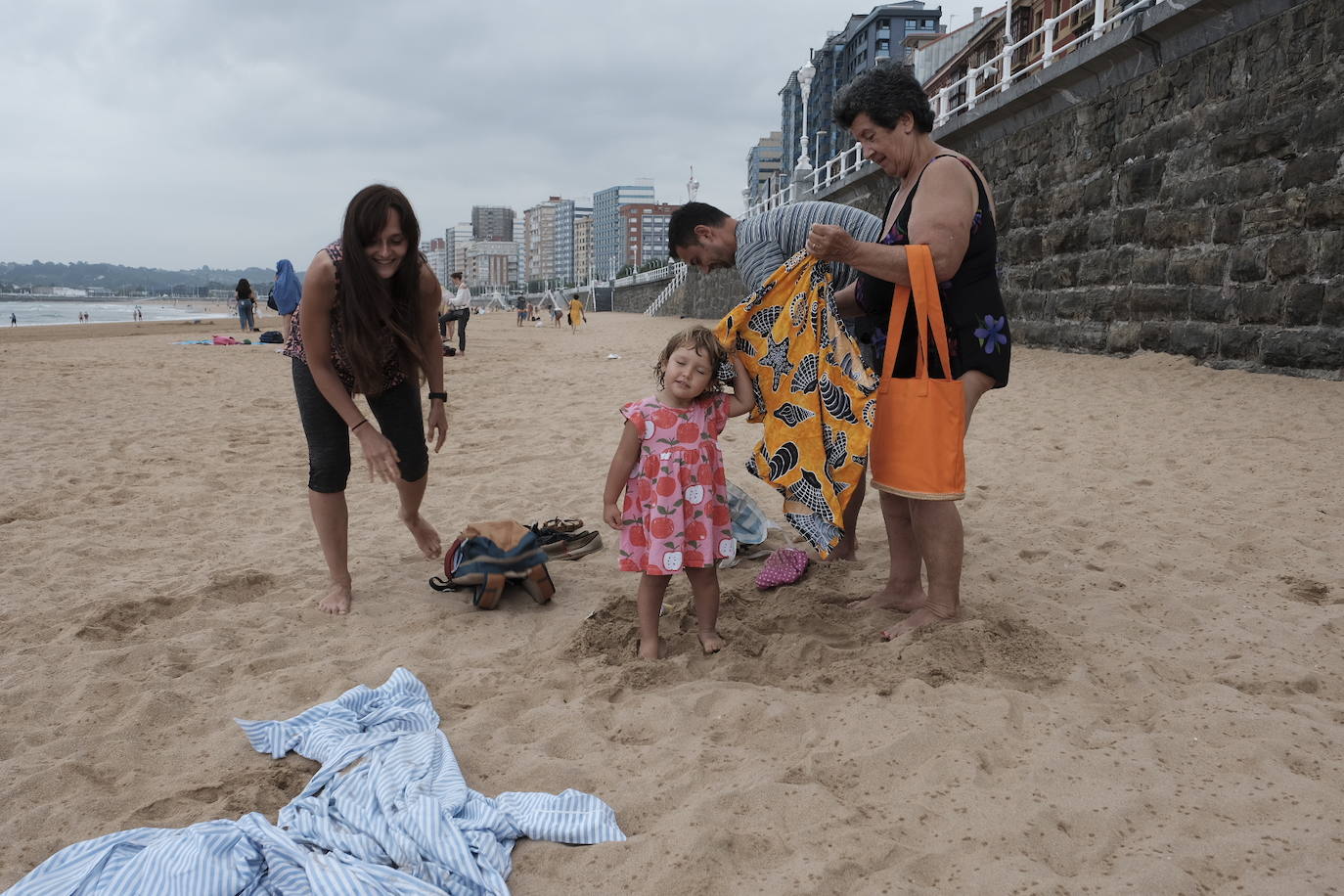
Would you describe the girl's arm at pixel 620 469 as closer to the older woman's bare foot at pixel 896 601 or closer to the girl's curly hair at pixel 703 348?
the girl's curly hair at pixel 703 348

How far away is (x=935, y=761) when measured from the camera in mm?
2107

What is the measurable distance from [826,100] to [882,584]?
89.0 m

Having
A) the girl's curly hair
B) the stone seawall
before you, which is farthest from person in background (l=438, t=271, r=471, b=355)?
the girl's curly hair

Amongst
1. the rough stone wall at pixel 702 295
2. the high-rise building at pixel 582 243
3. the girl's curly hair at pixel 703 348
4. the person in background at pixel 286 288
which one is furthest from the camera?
the high-rise building at pixel 582 243

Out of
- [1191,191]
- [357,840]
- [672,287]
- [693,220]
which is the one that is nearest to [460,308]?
[1191,191]

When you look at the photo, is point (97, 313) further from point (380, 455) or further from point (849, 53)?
point (380, 455)

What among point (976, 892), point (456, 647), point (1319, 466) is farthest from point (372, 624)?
point (1319, 466)

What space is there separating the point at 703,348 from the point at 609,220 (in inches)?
6850

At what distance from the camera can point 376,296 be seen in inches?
129

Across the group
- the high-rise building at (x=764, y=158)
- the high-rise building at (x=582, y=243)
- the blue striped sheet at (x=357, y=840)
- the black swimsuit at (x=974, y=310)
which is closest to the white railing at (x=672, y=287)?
the black swimsuit at (x=974, y=310)

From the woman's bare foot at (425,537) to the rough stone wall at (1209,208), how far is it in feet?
22.9

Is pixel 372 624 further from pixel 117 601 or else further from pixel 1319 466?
pixel 1319 466

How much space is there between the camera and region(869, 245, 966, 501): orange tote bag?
2.72 meters

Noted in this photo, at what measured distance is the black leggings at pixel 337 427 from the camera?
3.43 metres
